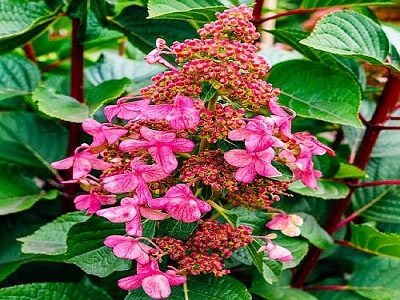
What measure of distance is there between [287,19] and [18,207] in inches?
29.5

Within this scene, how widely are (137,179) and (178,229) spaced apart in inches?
4.2

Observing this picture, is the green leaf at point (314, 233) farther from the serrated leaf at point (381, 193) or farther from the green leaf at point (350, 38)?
the green leaf at point (350, 38)

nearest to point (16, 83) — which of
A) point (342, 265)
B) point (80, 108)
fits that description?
point (80, 108)

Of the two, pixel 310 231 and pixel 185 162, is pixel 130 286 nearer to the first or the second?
pixel 185 162

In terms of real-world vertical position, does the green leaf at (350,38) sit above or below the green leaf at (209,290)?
above

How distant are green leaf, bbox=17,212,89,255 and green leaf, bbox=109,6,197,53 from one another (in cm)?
36

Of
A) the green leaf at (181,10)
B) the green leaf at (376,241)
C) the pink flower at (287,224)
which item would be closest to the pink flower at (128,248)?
the pink flower at (287,224)

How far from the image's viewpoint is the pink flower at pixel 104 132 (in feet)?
2.48

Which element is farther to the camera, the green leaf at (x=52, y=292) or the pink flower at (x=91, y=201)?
the green leaf at (x=52, y=292)

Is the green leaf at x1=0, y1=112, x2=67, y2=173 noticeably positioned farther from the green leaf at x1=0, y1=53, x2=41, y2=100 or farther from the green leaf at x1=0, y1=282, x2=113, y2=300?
the green leaf at x1=0, y1=282, x2=113, y2=300

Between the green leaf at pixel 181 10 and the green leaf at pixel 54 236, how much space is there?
0.32m

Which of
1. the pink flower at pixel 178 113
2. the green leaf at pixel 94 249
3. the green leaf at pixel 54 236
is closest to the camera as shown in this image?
the pink flower at pixel 178 113

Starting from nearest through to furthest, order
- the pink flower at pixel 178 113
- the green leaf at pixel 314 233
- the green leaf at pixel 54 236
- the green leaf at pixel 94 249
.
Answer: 1. the pink flower at pixel 178 113
2. the green leaf at pixel 94 249
3. the green leaf at pixel 54 236
4. the green leaf at pixel 314 233

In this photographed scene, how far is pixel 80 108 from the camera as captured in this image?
1.11 metres
